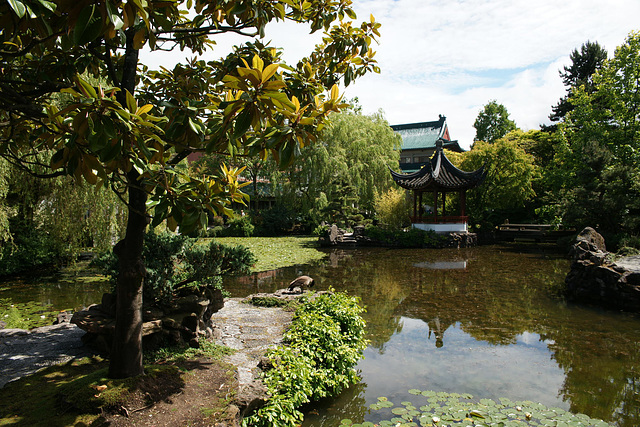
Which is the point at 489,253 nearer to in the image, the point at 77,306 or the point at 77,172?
the point at 77,306

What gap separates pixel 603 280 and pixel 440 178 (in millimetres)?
12965

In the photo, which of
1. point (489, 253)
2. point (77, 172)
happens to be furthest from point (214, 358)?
point (489, 253)

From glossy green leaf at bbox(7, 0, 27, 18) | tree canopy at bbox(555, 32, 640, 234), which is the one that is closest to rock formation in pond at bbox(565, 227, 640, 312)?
tree canopy at bbox(555, 32, 640, 234)

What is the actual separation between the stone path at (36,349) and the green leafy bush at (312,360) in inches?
85.8

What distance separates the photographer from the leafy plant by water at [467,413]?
143 inches

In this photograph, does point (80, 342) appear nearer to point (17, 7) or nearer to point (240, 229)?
point (17, 7)

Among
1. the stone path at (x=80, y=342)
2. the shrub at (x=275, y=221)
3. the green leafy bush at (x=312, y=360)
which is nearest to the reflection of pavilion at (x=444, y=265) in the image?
the stone path at (x=80, y=342)

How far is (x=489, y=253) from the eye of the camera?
54.9 ft

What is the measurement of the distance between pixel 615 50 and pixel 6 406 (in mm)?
23418

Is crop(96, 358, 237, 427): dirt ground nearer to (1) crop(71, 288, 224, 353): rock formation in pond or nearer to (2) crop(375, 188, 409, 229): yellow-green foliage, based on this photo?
(1) crop(71, 288, 224, 353): rock formation in pond

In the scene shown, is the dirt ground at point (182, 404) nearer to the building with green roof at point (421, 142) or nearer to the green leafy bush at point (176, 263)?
the green leafy bush at point (176, 263)

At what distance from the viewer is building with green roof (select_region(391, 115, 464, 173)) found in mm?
37656

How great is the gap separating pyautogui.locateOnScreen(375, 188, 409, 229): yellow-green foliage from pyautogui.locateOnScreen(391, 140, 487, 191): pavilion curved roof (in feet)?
2.78

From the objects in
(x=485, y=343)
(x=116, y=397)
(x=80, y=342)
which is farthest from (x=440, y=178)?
(x=116, y=397)
